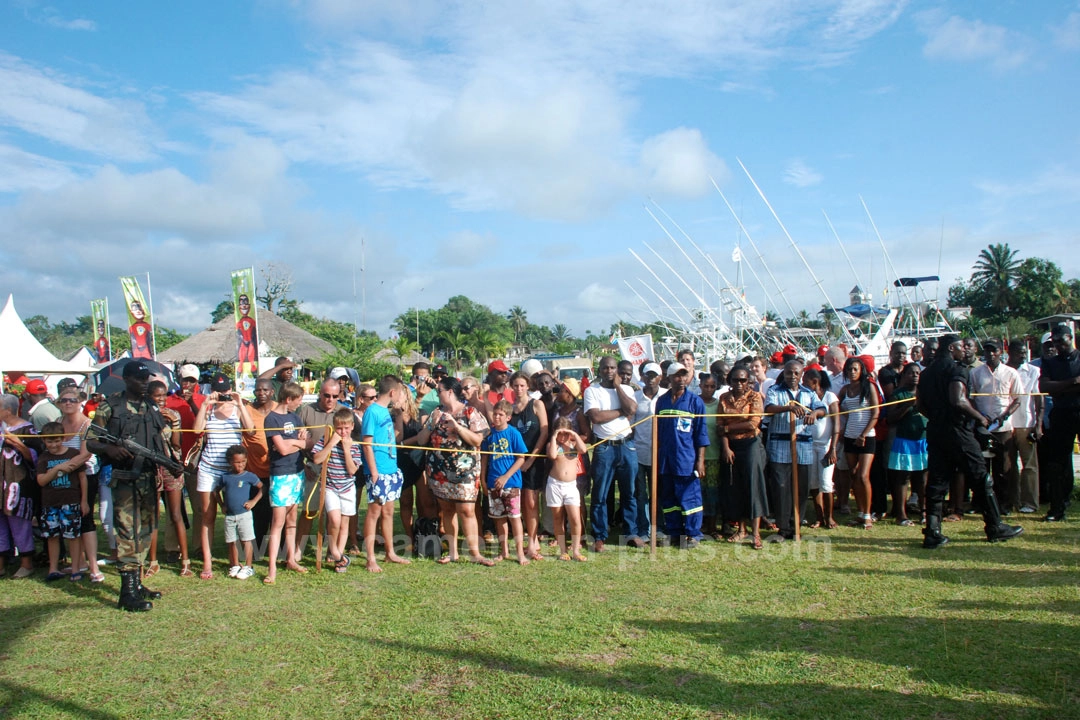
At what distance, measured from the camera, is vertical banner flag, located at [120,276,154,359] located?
1895 cm

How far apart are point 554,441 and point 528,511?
2.90ft

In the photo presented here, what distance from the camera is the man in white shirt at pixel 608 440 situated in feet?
23.7

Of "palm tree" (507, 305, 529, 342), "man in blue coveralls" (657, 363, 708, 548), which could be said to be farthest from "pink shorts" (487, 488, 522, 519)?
"palm tree" (507, 305, 529, 342)

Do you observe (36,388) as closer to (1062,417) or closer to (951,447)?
(951,447)

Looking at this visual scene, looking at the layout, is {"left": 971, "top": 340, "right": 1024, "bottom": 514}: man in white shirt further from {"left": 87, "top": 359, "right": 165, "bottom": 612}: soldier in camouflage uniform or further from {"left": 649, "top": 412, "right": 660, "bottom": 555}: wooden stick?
{"left": 87, "top": 359, "right": 165, "bottom": 612}: soldier in camouflage uniform

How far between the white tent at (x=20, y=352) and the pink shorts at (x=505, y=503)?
1775cm

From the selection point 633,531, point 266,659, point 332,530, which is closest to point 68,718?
point 266,659

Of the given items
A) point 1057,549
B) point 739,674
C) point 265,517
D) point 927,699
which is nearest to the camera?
point 927,699

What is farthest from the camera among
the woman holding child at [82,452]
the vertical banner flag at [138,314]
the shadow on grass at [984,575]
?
the vertical banner flag at [138,314]

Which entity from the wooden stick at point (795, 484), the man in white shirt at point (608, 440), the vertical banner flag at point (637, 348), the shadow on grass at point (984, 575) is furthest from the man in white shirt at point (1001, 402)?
the vertical banner flag at point (637, 348)

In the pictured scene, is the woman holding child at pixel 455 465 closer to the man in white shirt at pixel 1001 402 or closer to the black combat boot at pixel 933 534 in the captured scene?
the black combat boot at pixel 933 534

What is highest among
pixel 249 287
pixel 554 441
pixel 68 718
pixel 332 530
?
pixel 249 287

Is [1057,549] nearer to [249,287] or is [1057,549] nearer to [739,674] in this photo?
[739,674]

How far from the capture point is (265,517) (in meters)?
7.16
